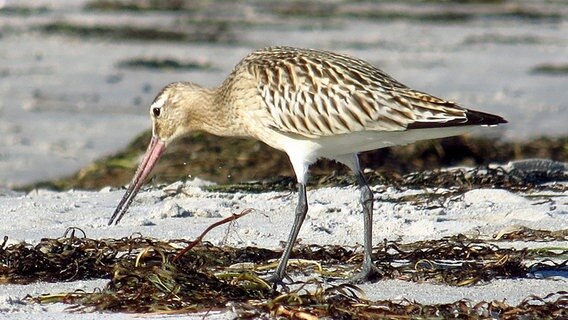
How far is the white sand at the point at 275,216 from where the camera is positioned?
264 inches

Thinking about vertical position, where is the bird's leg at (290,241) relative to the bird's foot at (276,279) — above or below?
above

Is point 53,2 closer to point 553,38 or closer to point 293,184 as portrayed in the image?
point 553,38

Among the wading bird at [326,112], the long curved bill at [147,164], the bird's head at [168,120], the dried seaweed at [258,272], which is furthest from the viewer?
the long curved bill at [147,164]

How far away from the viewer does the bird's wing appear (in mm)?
6148

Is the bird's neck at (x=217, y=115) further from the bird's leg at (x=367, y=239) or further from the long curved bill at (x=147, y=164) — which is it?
the bird's leg at (x=367, y=239)

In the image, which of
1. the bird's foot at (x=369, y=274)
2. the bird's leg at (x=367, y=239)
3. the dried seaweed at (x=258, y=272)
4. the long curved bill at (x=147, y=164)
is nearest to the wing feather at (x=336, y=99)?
the bird's leg at (x=367, y=239)

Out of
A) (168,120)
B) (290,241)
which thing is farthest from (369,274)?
(168,120)

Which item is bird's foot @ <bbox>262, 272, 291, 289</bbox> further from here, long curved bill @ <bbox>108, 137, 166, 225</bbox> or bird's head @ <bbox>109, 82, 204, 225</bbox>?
long curved bill @ <bbox>108, 137, 166, 225</bbox>

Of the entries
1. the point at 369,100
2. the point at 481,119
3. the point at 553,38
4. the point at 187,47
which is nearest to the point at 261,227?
the point at 369,100

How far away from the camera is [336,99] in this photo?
6297mm

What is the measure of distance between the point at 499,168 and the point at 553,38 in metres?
10.4

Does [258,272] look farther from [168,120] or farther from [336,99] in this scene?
[168,120]

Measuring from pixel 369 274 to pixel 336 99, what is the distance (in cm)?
93

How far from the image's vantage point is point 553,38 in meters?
18.1
